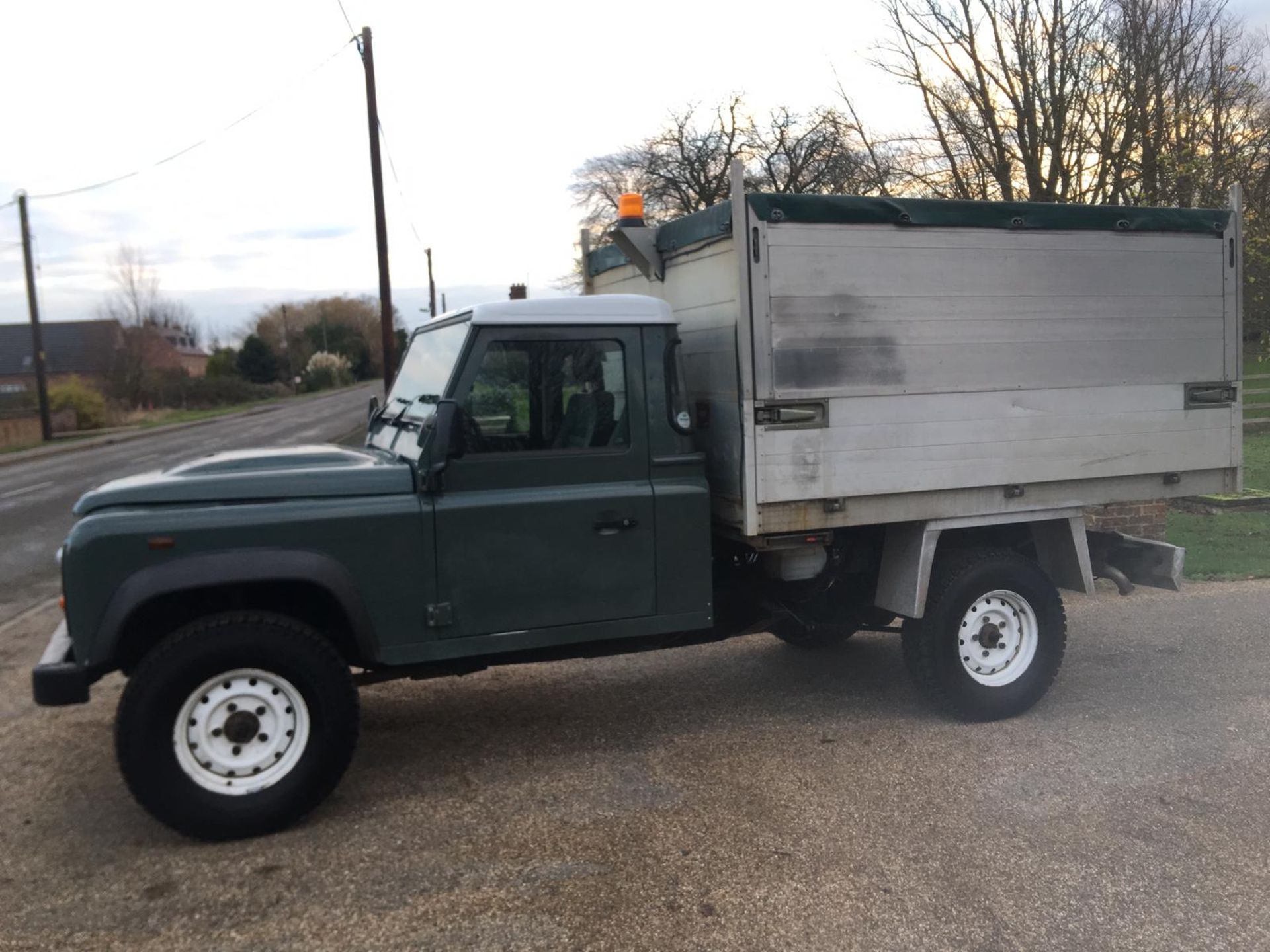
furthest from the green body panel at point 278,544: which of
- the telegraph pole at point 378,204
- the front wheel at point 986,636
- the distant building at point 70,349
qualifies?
the distant building at point 70,349

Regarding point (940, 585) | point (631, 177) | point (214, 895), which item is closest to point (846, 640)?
point (940, 585)

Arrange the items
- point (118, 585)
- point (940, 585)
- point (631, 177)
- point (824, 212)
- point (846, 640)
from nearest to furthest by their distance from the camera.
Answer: point (118, 585), point (824, 212), point (940, 585), point (846, 640), point (631, 177)

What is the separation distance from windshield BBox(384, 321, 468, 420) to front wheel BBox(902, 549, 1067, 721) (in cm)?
270

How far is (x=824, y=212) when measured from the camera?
4.83 meters

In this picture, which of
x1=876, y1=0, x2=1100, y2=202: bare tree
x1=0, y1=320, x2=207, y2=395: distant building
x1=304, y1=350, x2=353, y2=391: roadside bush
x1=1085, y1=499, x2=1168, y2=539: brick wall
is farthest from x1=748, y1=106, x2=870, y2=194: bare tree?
x1=304, y1=350, x2=353, y2=391: roadside bush

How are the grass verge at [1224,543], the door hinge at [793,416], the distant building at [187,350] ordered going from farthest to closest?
1. the distant building at [187,350]
2. the grass verge at [1224,543]
3. the door hinge at [793,416]

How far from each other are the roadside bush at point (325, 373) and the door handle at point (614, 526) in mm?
64208

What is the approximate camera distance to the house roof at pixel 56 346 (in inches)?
2242

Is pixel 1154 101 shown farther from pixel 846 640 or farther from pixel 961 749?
pixel 961 749

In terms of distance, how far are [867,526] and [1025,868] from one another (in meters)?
2.04

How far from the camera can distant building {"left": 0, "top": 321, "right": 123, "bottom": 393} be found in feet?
179

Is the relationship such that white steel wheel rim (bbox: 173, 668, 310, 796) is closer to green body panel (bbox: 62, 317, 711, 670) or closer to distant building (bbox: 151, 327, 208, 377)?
green body panel (bbox: 62, 317, 711, 670)

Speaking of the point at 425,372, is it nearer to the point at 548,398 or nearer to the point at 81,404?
the point at 548,398

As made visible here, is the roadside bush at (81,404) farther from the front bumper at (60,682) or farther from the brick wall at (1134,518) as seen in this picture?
the front bumper at (60,682)
